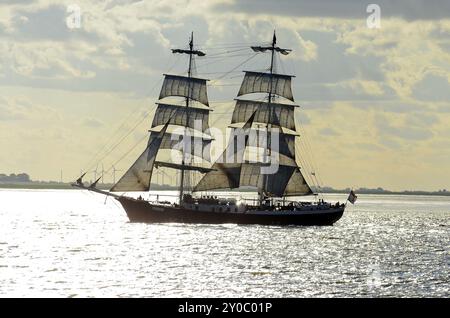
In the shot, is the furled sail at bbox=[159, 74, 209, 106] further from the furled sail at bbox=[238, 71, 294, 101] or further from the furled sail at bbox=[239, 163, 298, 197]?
the furled sail at bbox=[239, 163, 298, 197]

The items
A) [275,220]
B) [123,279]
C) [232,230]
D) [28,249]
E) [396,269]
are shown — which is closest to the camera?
[123,279]

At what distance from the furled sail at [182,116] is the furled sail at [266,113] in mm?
3992

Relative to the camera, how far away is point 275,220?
125 m

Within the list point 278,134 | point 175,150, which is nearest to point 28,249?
point 175,150

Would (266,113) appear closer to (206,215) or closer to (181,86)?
(181,86)

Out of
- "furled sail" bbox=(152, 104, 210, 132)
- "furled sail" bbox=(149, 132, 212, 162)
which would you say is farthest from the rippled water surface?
"furled sail" bbox=(152, 104, 210, 132)

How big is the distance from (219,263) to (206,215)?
1938 inches

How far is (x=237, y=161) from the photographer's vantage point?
409 ft

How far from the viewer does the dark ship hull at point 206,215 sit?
403 feet

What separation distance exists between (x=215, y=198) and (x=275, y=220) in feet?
27.0

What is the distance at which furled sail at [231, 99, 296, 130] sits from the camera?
420 ft

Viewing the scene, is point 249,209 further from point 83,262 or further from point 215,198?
point 83,262

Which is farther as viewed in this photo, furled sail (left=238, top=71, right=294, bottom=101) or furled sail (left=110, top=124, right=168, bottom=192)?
furled sail (left=238, top=71, right=294, bottom=101)

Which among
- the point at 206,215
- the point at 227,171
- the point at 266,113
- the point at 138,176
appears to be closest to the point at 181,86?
the point at 266,113
